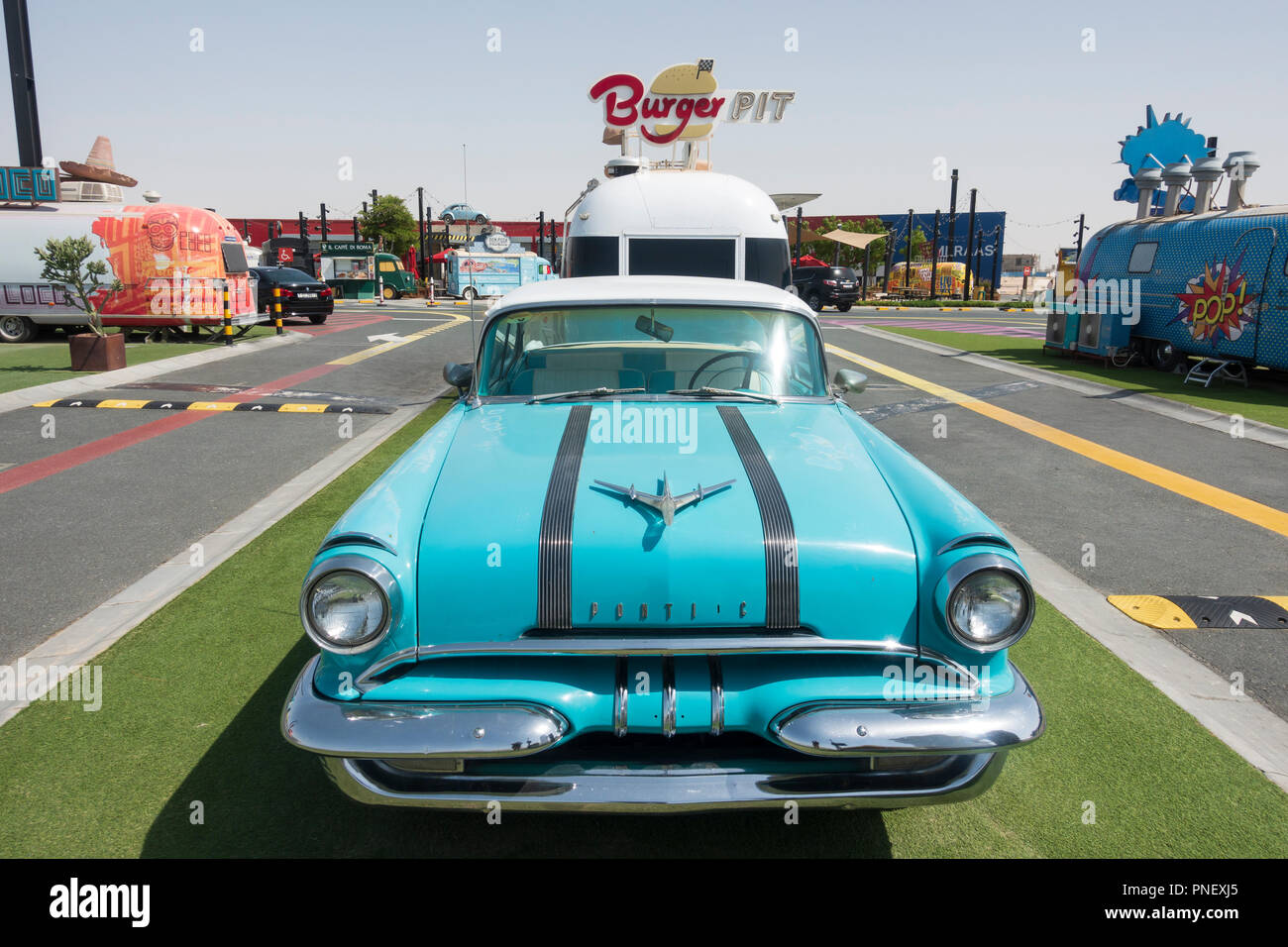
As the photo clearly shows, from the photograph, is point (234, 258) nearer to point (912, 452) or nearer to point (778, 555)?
point (912, 452)

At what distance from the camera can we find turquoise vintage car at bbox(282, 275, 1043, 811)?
2291mm

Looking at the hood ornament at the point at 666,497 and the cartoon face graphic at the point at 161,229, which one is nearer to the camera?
the hood ornament at the point at 666,497

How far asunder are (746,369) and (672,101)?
9585mm

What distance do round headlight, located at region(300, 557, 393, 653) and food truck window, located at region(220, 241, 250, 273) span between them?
17.8 meters

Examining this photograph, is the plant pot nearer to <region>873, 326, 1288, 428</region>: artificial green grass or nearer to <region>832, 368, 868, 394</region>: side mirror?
<region>832, 368, 868, 394</region>: side mirror

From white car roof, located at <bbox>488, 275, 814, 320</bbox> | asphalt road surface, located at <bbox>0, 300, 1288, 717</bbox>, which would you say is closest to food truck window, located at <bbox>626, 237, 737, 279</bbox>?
asphalt road surface, located at <bbox>0, 300, 1288, 717</bbox>

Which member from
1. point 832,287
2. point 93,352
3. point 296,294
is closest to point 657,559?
point 93,352

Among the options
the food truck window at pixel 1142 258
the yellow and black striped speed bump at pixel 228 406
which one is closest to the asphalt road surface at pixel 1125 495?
the food truck window at pixel 1142 258

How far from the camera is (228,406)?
1050cm

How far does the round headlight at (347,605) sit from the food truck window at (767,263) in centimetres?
757

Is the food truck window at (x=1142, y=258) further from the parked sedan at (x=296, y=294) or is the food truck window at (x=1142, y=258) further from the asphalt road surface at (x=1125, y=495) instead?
the parked sedan at (x=296, y=294)

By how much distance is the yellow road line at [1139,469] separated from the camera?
6.39 metres
